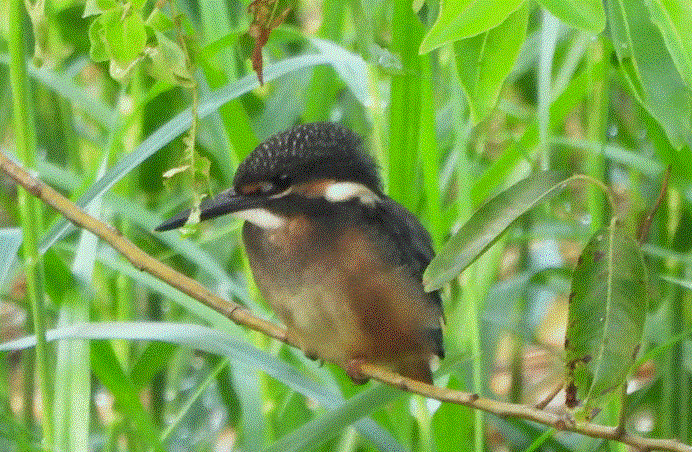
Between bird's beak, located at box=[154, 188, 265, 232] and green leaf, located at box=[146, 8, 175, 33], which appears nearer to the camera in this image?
green leaf, located at box=[146, 8, 175, 33]

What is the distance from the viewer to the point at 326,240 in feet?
5.38

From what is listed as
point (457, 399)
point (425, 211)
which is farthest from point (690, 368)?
point (457, 399)

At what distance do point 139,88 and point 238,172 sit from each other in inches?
16.1

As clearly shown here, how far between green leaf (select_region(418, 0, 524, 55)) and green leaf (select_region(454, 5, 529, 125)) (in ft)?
0.31

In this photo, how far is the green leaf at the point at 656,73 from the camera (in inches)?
31.9

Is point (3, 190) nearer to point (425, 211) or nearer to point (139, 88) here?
point (139, 88)

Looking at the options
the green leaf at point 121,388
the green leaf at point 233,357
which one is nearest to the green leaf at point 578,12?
the green leaf at point 233,357

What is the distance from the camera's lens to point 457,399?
115 cm

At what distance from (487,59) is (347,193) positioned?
0.83m

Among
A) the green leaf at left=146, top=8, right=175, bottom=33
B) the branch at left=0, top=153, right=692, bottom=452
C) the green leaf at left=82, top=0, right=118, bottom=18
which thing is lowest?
the branch at left=0, top=153, right=692, bottom=452

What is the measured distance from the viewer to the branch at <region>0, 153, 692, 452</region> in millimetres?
1039

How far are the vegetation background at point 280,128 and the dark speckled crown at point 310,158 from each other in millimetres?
47

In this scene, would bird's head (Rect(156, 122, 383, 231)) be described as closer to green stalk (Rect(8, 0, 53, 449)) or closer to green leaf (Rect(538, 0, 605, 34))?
green stalk (Rect(8, 0, 53, 449))

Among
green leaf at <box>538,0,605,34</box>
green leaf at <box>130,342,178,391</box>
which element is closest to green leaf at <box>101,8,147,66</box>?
green leaf at <box>538,0,605,34</box>
